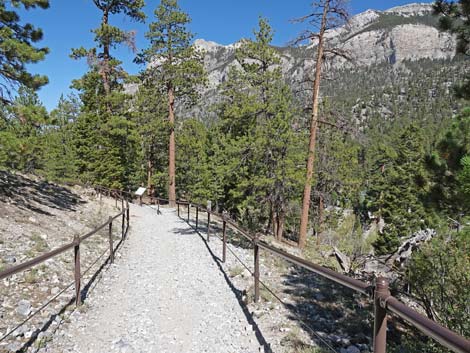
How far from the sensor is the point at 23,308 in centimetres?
500

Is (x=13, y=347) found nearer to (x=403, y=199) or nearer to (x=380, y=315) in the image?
(x=380, y=315)

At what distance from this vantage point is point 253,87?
17250 millimetres

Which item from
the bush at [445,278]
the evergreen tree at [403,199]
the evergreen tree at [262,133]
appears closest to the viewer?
the bush at [445,278]

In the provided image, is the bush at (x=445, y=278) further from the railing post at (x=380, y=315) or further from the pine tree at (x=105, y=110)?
the pine tree at (x=105, y=110)

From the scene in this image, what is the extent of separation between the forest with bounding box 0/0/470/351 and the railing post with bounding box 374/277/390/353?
284 centimetres

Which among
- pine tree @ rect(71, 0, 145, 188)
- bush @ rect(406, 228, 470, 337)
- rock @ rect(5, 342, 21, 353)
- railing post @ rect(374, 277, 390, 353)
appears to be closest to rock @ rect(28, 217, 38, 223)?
rock @ rect(5, 342, 21, 353)

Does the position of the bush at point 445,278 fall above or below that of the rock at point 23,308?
above

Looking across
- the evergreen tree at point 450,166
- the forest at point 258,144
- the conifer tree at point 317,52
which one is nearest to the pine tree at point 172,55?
the forest at point 258,144

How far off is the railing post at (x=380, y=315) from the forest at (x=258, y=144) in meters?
2.84

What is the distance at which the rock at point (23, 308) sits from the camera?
491cm

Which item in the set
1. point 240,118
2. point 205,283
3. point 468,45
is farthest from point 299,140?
point 205,283

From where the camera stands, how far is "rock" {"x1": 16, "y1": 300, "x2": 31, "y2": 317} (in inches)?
193

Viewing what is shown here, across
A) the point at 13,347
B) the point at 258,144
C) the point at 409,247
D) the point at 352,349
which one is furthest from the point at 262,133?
the point at 13,347

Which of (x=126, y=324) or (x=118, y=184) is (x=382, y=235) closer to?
(x=118, y=184)
